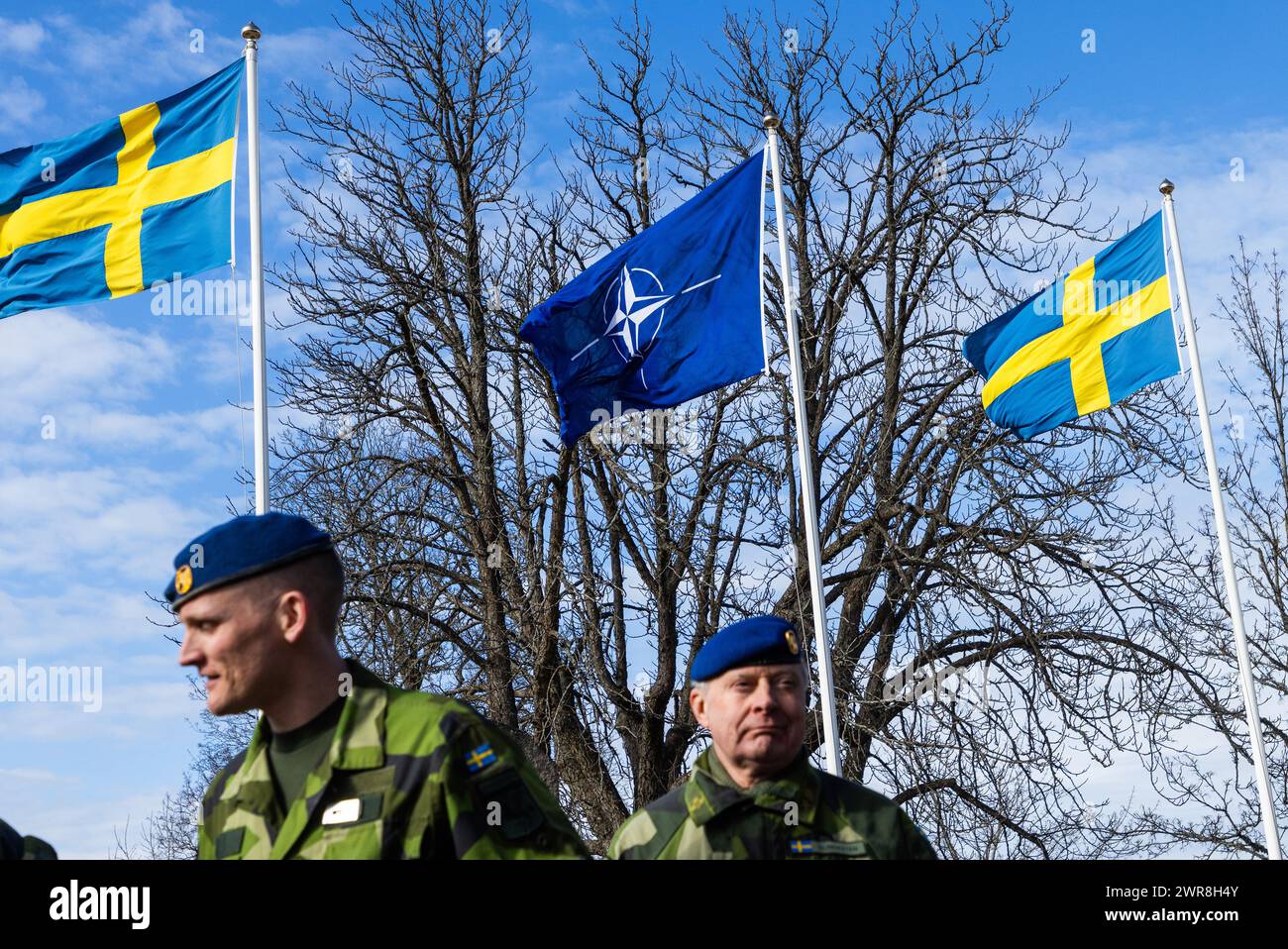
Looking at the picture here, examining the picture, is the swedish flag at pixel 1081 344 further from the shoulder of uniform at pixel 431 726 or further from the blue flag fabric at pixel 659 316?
the shoulder of uniform at pixel 431 726

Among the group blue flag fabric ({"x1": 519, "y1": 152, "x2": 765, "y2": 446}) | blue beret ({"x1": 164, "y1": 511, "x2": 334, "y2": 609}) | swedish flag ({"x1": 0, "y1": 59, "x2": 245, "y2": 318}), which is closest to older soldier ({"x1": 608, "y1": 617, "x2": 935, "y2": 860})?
blue beret ({"x1": 164, "y1": 511, "x2": 334, "y2": 609})

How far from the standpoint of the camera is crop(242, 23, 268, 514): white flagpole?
31.8ft

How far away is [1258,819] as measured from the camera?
56.5ft

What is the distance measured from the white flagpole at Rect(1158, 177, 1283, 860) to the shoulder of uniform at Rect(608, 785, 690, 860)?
8.98m

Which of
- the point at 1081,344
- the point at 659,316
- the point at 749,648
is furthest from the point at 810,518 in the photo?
the point at 749,648

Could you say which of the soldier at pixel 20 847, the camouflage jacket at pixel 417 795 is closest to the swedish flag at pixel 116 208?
the soldier at pixel 20 847

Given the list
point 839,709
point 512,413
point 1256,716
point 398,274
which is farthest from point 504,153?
point 1256,716

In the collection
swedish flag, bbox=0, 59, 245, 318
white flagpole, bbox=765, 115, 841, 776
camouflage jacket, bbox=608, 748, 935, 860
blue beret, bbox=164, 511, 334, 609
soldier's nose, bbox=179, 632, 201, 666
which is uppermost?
swedish flag, bbox=0, 59, 245, 318

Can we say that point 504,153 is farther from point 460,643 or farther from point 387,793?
point 387,793

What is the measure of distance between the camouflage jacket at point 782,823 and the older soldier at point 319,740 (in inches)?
42.8

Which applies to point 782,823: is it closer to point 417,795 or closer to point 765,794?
point 765,794

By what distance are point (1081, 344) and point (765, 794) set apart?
8.82 meters

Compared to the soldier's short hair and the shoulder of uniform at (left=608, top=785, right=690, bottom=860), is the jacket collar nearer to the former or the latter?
the shoulder of uniform at (left=608, top=785, right=690, bottom=860)
